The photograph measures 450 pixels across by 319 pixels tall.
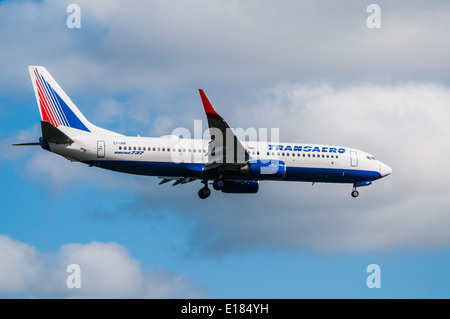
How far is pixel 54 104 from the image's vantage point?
68125 mm

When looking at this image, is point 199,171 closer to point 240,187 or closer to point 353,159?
point 240,187

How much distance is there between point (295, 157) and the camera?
70.5m

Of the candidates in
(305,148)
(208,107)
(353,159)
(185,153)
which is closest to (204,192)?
(185,153)

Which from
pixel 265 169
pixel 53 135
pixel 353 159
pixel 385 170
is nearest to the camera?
pixel 53 135

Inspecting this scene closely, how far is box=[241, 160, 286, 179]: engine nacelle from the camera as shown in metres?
67.7

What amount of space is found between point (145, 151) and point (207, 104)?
776 cm

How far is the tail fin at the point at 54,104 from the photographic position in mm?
67750

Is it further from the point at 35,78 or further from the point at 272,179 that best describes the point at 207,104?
the point at 35,78

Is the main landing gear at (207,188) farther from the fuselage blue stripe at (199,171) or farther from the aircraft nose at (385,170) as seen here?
the aircraft nose at (385,170)

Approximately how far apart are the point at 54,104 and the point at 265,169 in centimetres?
1808

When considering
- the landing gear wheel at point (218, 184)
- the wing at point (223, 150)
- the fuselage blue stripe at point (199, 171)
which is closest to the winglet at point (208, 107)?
the wing at point (223, 150)

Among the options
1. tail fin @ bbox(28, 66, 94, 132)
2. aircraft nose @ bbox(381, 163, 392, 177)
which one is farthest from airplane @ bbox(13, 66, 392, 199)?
aircraft nose @ bbox(381, 163, 392, 177)
